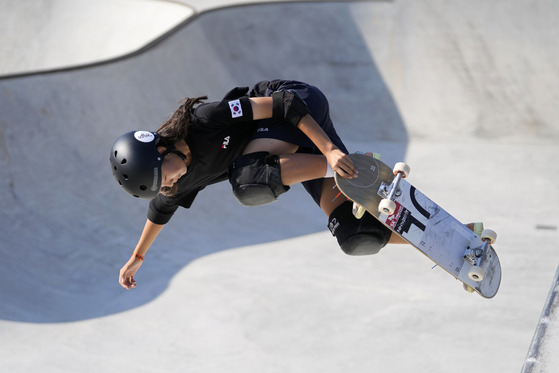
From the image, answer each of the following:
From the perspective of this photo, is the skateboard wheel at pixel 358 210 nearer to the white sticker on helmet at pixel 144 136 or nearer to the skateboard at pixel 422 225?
the skateboard at pixel 422 225

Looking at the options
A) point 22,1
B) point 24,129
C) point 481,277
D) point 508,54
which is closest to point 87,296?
point 24,129

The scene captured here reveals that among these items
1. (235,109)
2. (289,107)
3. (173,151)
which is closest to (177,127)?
(173,151)

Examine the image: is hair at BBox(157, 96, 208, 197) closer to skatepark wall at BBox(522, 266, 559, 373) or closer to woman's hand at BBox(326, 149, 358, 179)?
woman's hand at BBox(326, 149, 358, 179)

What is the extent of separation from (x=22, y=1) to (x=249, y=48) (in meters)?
5.21

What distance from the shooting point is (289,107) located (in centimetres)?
349

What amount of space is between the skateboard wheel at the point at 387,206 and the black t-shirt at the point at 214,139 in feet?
2.99

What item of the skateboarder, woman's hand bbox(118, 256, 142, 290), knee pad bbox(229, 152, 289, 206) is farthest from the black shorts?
woman's hand bbox(118, 256, 142, 290)

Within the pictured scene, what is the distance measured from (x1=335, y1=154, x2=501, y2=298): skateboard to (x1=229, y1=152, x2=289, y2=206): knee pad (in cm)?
37

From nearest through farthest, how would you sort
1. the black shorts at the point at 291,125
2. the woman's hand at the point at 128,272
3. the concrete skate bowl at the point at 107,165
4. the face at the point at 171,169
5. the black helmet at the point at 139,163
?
the black helmet at the point at 139,163 → the face at the point at 171,169 → the black shorts at the point at 291,125 → the woman's hand at the point at 128,272 → the concrete skate bowl at the point at 107,165

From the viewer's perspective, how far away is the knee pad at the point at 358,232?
3.69m

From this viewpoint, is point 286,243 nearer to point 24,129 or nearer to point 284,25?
point 24,129

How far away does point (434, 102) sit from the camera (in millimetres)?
10445

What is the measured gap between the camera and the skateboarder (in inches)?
136

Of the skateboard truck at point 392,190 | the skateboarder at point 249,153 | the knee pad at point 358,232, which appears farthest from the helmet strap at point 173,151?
the skateboard truck at point 392,190
